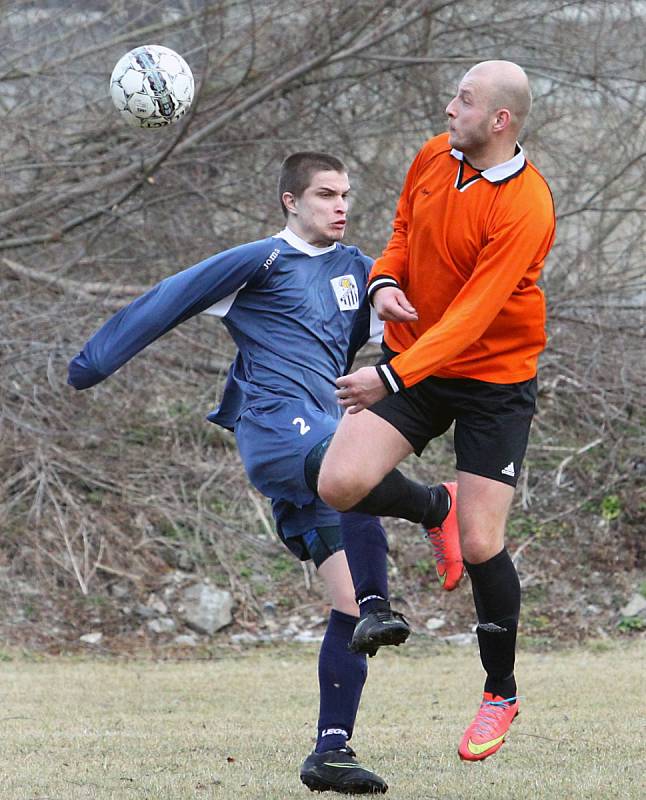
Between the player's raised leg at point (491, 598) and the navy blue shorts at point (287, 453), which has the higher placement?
the navy blue shorts at point (287, 453)

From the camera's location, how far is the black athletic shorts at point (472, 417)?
405 centimetres

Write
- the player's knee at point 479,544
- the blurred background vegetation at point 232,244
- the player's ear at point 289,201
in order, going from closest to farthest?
1. the player's knee at point 479,544
2. the player's ear at point 289,201
3. the blurred background vegetation at point 232,244

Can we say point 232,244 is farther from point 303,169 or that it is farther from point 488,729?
point 488,729

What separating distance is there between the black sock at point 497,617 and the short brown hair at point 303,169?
163cm

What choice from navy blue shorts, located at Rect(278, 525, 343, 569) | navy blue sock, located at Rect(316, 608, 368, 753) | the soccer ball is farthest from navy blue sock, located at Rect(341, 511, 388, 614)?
the soccer ball

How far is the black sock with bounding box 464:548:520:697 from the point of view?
164 inches

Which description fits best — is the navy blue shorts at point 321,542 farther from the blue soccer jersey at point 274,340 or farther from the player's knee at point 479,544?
the player's knee at point 479,544

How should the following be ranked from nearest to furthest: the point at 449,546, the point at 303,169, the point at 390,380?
the point at 390,380, the point at 449,546, the point at 303,169

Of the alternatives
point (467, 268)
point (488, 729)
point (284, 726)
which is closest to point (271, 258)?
point (467, 268)

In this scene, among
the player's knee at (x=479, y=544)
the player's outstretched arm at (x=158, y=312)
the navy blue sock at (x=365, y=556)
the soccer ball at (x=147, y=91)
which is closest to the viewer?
the player's knee at (x=479, y=544)

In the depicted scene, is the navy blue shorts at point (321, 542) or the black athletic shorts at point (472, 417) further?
the navy blue shorts at point (321, 542)

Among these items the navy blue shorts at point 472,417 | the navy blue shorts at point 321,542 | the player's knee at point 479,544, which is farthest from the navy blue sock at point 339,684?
the navy blue shorts at point 472,417

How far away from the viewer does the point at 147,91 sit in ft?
20.5

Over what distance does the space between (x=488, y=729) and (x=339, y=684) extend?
21.9 inches
